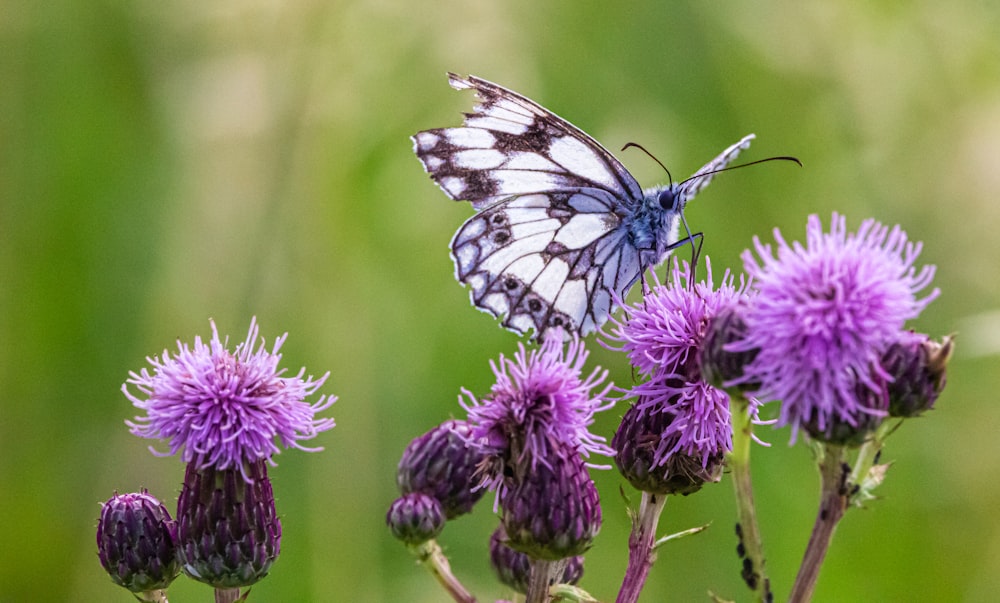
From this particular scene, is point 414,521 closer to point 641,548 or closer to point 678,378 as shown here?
point 641,548

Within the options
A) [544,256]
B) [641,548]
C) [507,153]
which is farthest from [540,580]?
[507,153]

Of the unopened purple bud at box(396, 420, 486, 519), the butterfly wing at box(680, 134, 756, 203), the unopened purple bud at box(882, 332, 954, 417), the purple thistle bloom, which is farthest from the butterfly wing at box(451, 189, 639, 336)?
the unopened purple bud at box(882, 332, 954, 417)

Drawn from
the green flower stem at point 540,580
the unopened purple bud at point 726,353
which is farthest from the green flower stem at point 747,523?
the green flower stem at point 540,580

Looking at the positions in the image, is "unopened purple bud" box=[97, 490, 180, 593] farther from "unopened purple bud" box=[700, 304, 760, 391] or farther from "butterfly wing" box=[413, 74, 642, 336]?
"unopened purple bud" box=[700, 304, 760, 391]

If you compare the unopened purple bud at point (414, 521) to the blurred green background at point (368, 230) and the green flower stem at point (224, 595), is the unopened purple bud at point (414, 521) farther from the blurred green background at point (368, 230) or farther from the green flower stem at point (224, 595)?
the blurred green background at point (368, 230)

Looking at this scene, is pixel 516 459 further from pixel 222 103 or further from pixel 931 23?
pixel 931 23

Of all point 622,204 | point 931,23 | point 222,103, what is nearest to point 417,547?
Result: point 622,204
